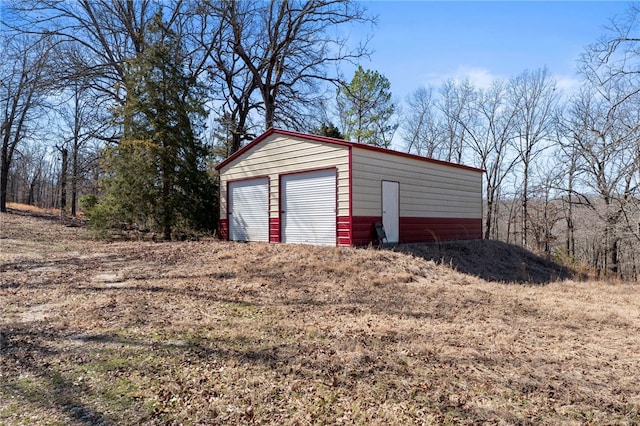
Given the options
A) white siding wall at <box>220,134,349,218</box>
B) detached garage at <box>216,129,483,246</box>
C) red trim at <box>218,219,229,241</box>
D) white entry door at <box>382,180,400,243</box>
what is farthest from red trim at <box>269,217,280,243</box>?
white entry door at <box>382,180,400,243</box>

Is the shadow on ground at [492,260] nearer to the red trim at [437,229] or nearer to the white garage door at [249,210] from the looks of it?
the red trim at [437,229]

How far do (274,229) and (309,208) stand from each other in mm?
1590

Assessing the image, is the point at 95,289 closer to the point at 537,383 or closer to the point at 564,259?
the point at 537,383

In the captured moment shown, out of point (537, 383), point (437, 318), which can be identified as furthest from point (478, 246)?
point (537, 383)

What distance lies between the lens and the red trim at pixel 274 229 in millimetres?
12117

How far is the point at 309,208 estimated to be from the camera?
11.3 metres

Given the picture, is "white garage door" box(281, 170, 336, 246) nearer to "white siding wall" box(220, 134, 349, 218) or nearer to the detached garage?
the detached garage

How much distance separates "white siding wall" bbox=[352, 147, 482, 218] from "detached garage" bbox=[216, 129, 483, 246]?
27mm

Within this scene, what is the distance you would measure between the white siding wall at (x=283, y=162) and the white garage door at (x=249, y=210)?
27 centimetres

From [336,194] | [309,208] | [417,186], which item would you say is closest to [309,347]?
[336,194]

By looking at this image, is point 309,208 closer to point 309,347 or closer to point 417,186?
point 417,186

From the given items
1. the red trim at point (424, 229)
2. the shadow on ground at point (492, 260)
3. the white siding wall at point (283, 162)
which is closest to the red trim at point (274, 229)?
the white siding wall at point (283, 162)

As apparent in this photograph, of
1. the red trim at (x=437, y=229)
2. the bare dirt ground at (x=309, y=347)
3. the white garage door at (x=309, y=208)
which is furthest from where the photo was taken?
the red trim at (x=437, y=229)

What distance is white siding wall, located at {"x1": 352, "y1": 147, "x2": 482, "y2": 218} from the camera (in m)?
10.5
